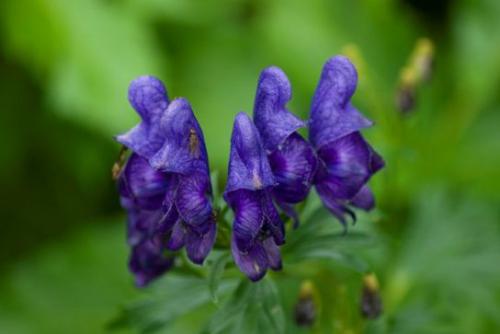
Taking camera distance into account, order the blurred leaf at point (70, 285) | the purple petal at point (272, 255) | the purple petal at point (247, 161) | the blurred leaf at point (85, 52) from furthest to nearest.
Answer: the blurred leaf at point (70, 285)
the blurred leaf at point (85, 52)
the purple petal at point (272, 255)
the purple petal at point (247, 161)

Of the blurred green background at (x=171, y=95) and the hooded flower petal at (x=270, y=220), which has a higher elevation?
the hooded flower petal at (x=270, y=220)

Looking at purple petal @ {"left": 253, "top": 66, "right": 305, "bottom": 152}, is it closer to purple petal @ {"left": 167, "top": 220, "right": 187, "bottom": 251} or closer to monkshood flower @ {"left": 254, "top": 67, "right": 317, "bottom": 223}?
monkshood flower @ {"left": 254, "top": 67, "right": 317, "bottom": 223}

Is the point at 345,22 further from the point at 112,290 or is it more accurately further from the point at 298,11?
the point at 112,290

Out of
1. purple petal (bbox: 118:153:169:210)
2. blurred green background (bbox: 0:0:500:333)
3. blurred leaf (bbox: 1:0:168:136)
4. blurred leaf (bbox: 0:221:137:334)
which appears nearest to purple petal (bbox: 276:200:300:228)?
purple petal (bbox: 118:153:169:210)

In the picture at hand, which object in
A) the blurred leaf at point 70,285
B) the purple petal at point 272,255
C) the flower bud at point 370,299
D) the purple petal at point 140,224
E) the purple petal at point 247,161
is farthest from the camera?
the blurred leaf at point 70,285

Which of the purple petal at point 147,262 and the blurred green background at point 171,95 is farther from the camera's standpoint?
the blurred green background at point 171,95

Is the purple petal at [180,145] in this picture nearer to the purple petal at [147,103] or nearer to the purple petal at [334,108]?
the purple petal at [147,103]

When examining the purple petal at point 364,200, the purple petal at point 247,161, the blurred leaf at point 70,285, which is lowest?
the blurred leaf at point 70,285

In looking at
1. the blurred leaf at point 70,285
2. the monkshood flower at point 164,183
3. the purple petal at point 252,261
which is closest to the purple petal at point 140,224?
the monkshood flower at point 164,183
